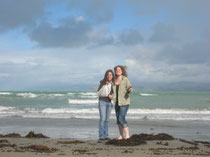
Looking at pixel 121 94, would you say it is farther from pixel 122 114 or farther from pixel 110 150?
pixel 110 150

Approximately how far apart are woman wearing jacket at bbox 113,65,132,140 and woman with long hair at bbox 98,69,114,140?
0.80 feet

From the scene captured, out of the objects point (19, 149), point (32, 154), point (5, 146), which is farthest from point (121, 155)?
point (5, 146)

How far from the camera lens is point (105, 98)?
7.59 metres

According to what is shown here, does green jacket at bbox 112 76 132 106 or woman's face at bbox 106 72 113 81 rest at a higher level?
woman's face at bbox 106 72 113 81

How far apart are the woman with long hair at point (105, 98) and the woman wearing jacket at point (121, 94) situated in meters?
0.24

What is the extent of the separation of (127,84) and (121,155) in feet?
7.55

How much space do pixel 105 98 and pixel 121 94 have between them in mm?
694

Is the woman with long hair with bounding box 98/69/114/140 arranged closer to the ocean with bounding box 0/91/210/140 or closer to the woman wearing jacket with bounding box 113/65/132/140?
the woman wearing jacket with bounding box 113/65/132/140

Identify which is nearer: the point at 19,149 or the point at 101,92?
the point at 19,149

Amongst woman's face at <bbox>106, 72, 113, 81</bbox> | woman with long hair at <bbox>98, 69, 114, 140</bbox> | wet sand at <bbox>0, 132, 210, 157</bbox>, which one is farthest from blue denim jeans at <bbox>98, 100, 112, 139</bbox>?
wet sand at <bbox>0, 132, 210, 157</bbox>

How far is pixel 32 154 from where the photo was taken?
5145mm

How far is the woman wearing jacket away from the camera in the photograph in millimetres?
7016

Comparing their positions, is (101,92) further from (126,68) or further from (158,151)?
(158,151)

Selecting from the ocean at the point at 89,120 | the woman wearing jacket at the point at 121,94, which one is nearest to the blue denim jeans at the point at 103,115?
the woman wearing jacket at the point at 121,94
